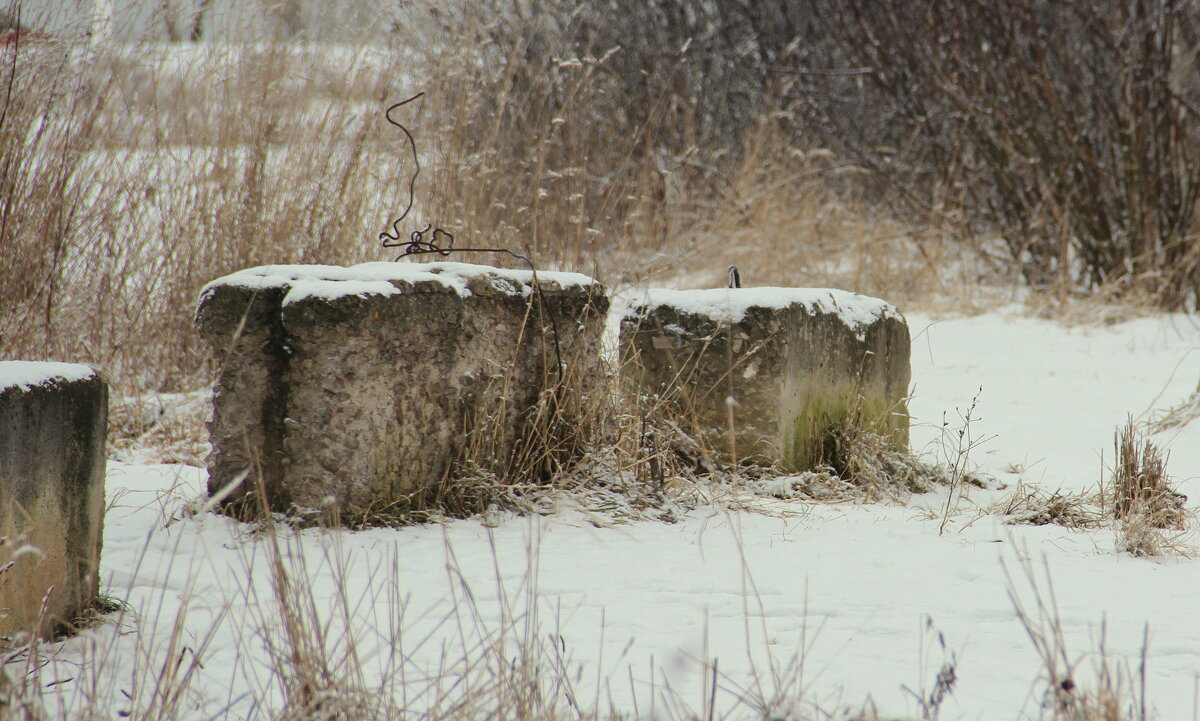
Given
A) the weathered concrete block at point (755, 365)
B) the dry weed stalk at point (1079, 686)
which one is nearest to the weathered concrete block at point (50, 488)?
the dry weed stalk at point (1079, 686)

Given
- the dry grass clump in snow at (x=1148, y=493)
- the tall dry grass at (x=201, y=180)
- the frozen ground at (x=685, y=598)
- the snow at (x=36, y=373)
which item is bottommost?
the frozen ground at (x=685, y=598)

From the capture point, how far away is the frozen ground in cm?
146

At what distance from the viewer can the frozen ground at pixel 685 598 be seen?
146 cm

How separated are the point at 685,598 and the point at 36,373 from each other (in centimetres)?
114

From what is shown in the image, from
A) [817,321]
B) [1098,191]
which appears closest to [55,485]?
[817,321]

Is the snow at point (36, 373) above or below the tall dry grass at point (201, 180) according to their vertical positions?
below

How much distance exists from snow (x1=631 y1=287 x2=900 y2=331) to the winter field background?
0.42m

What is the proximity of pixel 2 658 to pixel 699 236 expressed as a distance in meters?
4.97

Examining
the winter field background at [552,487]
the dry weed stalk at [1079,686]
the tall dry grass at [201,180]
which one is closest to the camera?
the dry weed stalk at [1079,686]

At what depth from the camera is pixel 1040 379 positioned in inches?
183

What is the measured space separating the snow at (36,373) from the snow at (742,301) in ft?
4.81

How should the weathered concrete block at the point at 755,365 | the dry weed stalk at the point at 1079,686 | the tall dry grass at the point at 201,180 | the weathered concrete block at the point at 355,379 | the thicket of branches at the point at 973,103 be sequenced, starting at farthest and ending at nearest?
the thicket of branches at the point at 973,103, the tall dry grass at the point at 201,180, the weathered concrete block at the point at 755,365, the weathered concrete block at the point at 355,379, the dry weed stalk at the point at 1079,686

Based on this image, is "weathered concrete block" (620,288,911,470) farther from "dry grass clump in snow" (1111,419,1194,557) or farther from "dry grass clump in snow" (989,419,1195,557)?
"dry grass clump in snow" (1111,419,1194,557)

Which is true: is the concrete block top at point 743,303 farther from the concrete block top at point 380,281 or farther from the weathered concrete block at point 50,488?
the weathered concrete block at point 50,488
